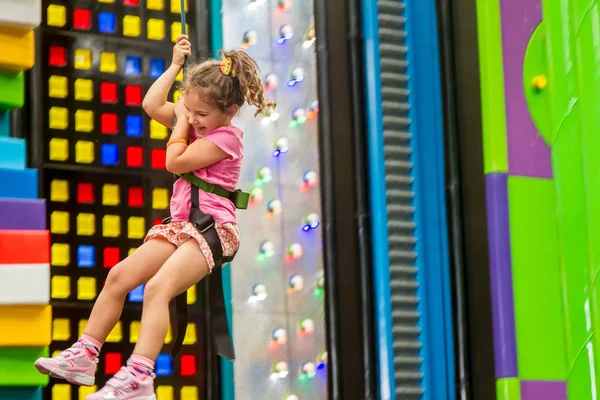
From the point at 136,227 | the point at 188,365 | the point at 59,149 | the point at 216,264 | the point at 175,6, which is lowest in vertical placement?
the point at 188,365

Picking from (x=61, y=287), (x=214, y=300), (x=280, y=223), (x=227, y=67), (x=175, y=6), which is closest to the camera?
(x=227, y=67)

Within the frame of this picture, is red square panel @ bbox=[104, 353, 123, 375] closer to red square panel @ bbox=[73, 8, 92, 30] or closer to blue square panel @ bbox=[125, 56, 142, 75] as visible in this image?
blue square panel @ bbox=[125, 56, 142, 75]

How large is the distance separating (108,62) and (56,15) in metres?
0.31

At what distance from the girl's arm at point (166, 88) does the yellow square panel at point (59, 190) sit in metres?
1.44

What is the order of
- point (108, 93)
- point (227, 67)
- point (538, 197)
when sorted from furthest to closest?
1. point (538, 197)
2. point (108, 93)
3. point (227, 67)

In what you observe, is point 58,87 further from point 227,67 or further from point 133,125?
point 227,67

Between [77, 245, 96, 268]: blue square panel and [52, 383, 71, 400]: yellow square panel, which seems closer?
[52, 383, 71, 400]: yellow square panel

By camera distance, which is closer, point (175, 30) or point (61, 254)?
point (61, 254)

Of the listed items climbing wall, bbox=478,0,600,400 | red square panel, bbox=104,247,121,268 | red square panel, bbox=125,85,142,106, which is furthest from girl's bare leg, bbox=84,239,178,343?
climbing wall, bbox=478,0,600,400

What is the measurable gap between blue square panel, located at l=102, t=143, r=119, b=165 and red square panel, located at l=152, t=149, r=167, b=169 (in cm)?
17

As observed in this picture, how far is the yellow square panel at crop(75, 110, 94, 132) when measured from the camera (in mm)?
5270

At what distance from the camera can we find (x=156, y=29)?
5.52 meters

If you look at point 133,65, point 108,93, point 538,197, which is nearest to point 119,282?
point 108,93

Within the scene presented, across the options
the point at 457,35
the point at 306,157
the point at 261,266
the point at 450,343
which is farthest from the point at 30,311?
the point at 457,35
